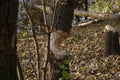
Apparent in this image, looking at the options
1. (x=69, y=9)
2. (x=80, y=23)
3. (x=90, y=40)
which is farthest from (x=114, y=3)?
(x=69, y=9)

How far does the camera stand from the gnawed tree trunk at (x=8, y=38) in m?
2.19

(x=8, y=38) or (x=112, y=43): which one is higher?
(x=8, y=38)

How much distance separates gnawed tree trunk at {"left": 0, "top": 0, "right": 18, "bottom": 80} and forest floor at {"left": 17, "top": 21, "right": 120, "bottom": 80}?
2.76 m

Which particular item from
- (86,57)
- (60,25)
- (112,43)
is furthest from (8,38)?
(86,57)

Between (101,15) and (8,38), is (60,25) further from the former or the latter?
(101,15)

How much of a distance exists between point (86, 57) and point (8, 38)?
608cm

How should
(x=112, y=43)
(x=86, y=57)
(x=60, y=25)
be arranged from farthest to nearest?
(x=86, y=57) → (x=112, y=43) → (x=60, y=25)

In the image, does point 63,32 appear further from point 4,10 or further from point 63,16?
point 4,10

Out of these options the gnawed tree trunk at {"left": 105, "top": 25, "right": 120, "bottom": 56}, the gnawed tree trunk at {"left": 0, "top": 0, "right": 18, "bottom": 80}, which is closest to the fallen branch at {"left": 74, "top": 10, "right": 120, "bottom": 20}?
the gnawed tree trunk at {"left": 105, "top": 25, "right": 120, "bottom": 56}

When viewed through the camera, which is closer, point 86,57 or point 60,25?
point 60,25

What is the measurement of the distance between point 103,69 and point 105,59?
1.93 feet

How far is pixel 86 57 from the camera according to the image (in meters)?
8.29

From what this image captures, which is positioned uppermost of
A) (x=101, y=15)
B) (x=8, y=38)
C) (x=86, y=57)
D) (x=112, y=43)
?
(x=8, y=38)

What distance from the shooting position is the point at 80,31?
1104 centimetres
